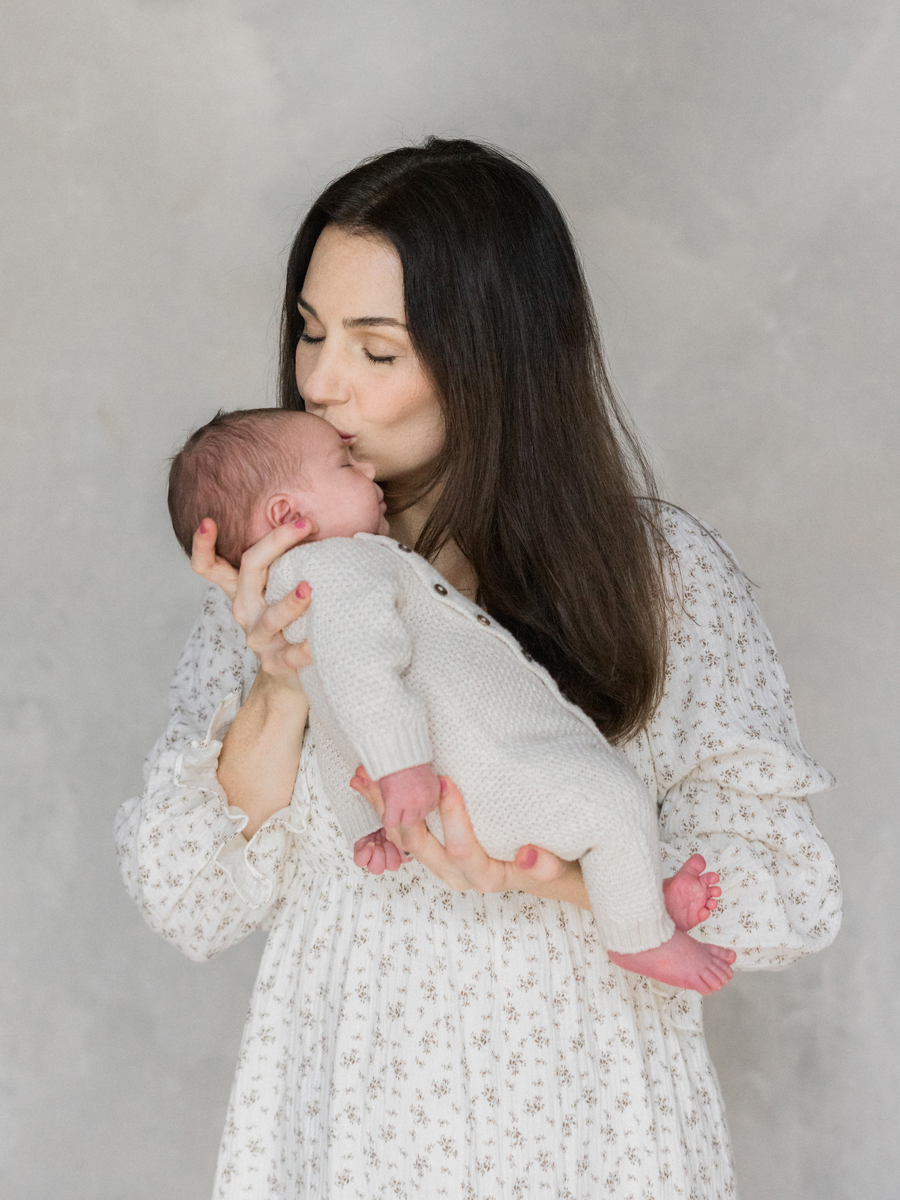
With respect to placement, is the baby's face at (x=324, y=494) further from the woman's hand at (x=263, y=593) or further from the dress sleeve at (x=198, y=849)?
the dress sleeve at (x=198, y=849)

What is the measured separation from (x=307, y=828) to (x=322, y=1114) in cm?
36

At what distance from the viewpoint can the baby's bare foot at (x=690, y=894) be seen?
1.39m

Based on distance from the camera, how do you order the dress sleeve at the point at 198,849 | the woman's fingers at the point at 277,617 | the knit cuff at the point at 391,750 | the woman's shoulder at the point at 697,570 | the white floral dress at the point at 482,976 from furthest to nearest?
1. the woman's shoulder at the point at 697,570
2. the dress sleeve at the point at 198,849
3. the white floral dress at the point at 482,976
4. the woman's fingers at the point at 277,617
5. the knit cuff at the point at 391,750

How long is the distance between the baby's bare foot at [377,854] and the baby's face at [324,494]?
0.36 m

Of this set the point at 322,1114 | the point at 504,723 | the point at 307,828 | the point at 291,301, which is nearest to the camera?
the point at 504,723

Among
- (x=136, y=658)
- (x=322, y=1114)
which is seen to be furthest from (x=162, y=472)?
(x=322, y=1114)

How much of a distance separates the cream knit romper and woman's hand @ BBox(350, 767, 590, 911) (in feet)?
0.05

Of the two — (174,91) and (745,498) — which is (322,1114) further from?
(174,91)

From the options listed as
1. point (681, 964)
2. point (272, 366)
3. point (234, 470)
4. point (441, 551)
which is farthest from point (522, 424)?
point (272, 366)

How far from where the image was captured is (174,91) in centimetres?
267

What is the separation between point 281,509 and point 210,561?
113 millimetres

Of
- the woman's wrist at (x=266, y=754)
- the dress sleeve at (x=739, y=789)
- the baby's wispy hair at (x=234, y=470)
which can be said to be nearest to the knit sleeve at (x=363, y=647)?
the baby's wispy hair at (x=234, y=470)

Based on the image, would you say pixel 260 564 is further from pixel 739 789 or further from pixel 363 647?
pixel 739 789

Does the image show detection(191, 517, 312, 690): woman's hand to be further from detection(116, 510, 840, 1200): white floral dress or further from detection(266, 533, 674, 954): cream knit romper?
detection(116, 510, 840, 1200): white floral dress
